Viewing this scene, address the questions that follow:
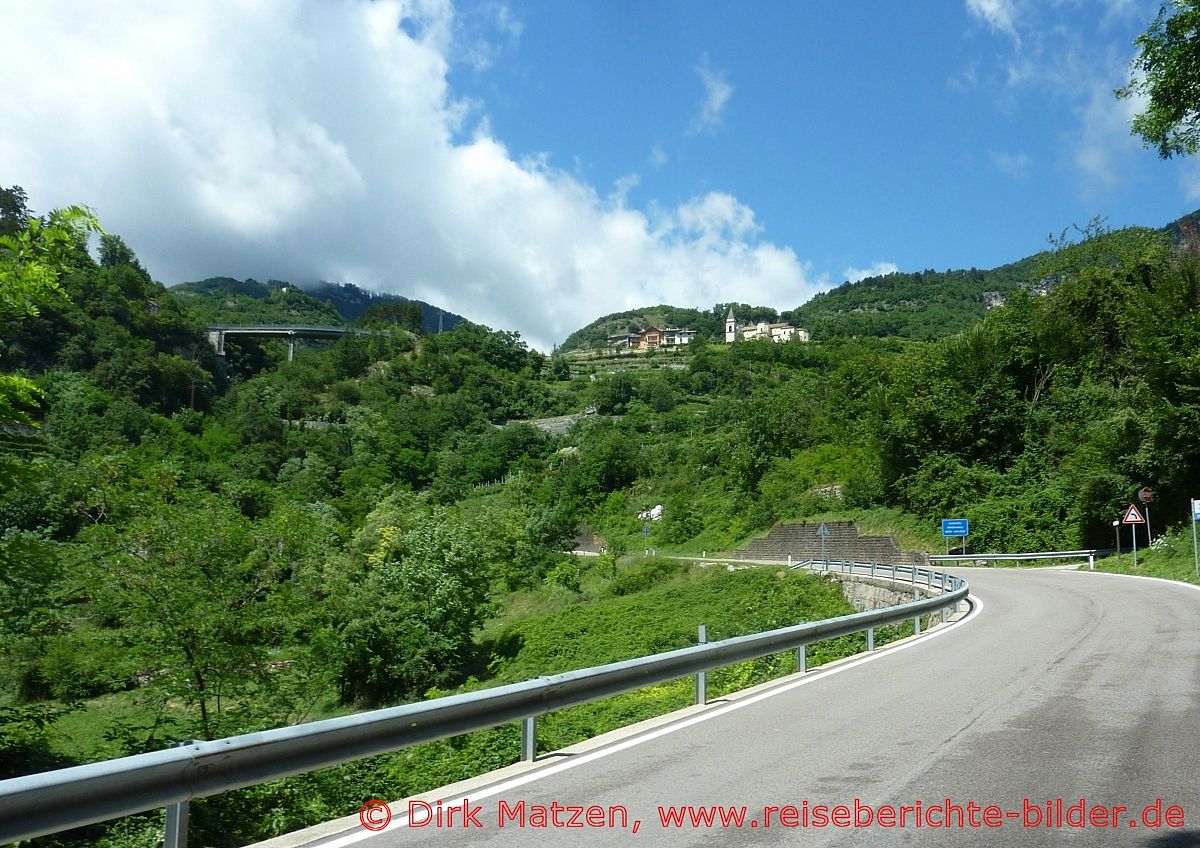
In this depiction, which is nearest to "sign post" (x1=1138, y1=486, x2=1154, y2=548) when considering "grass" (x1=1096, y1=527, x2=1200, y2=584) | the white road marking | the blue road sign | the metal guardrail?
"grass" (x1=1096, y1=527, x2=1200, y2=584)

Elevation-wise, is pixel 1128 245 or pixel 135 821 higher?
pixel 1128 245

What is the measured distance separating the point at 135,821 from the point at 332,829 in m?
5.78

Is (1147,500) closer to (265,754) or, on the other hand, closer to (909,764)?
(909,764)

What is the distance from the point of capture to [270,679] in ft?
71.3

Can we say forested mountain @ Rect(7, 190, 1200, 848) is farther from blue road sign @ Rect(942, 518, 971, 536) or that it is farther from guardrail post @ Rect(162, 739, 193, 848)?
guardrail post @ Rect(162, 739, 193, 848)

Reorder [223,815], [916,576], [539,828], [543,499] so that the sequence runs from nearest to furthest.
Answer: [539,828], [223,815], [916,576], [543,499]

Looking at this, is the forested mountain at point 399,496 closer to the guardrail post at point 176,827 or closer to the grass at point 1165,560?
the grass at point 1165,560

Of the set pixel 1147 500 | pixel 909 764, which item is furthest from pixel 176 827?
pixel 1147 500

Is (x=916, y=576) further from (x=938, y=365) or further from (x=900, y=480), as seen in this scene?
(x=938, y=365)

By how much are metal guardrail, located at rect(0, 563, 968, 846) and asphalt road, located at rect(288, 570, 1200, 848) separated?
48 centimetres

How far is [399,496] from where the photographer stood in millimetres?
76938

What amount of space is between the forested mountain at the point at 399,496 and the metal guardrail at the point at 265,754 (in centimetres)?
230

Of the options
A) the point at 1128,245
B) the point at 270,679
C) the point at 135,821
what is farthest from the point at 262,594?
the point at 1128,245

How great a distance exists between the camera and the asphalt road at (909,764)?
4.87m
